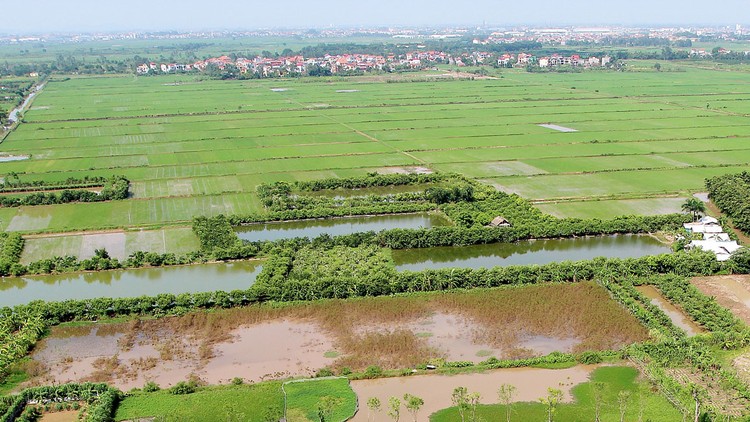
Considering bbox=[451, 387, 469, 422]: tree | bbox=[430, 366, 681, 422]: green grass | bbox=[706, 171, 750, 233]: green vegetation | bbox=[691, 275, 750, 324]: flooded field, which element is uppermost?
bbox=[706, 171, 750, 233]: green vegetation

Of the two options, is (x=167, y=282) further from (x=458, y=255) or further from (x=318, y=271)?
(x=458, y=255)

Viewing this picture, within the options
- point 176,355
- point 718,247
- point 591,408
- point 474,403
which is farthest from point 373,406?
point 718,247

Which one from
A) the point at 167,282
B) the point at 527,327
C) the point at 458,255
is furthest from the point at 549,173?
the point at 167,282

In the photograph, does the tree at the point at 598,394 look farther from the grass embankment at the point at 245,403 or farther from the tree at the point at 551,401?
the grass embankment at the point at 245,403

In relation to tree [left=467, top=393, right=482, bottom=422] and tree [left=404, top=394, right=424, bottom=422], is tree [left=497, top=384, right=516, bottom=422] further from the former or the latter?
tree [left=404, top=394, right=424, bottom=422]

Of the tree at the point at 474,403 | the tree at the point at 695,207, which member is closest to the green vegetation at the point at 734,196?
the tree at the point at 695,207

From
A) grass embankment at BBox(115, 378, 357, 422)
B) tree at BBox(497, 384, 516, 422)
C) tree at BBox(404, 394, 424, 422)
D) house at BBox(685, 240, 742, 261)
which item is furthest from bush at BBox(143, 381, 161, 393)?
house at BBox(685, 240, 742, 261)

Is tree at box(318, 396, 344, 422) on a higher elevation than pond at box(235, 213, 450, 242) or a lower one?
higher
